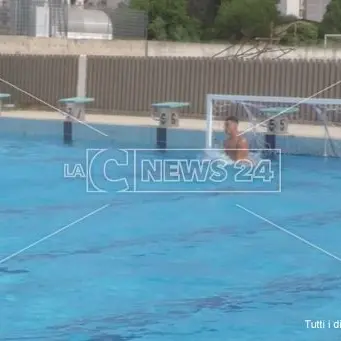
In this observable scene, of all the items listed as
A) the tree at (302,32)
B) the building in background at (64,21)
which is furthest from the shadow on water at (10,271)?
the tree at (302,32)

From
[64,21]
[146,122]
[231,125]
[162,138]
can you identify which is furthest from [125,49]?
[231,125]

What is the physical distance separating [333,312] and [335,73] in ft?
50.7

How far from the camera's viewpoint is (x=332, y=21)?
49.0 meters

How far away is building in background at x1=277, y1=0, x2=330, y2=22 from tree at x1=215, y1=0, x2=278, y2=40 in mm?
7380

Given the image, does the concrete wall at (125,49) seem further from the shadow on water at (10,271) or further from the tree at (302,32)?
the shadow on water at (10,271)

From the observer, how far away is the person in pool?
52.4 ft

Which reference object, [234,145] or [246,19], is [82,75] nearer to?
[234,145]

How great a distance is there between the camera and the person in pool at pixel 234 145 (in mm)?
15984

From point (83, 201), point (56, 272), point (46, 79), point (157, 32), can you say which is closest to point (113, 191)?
point (83, 201)

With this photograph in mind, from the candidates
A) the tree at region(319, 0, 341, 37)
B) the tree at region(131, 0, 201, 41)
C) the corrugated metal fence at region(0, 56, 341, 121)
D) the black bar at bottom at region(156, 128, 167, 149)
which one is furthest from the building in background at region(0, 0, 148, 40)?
the black bar at bottom at region(156, 128, 167, 149)

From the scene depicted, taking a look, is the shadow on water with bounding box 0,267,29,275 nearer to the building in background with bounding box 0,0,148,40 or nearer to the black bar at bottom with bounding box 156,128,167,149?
the black bar at bottom with bounding box 156,128,167,149

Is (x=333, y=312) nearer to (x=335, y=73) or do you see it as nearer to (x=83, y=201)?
(x=83, y=201)

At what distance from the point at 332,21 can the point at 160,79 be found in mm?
25428

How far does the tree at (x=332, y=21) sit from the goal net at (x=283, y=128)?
28104 millimetres
